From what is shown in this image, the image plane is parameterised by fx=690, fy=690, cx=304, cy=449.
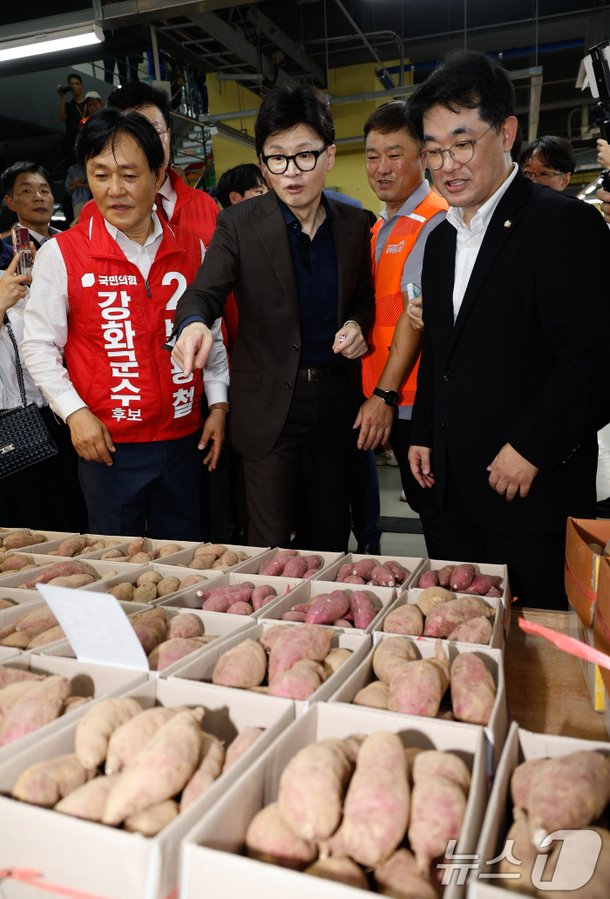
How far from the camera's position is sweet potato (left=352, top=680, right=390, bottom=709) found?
93 cm

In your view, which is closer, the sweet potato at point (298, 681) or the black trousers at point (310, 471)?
the sweet potato at point (298, 681)

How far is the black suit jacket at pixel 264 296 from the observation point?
2.04 metres

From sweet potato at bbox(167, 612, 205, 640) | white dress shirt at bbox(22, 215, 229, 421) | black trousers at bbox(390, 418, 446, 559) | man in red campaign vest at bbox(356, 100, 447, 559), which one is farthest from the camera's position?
black trousers at bbox(390, 418, 446, 559)

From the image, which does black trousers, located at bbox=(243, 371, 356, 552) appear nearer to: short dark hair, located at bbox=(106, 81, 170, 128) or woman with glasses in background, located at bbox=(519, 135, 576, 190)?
short dark hair, located at bbox=(106, 81, 170, 128)

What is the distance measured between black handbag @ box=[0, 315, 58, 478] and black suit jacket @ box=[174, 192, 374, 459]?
0.65m

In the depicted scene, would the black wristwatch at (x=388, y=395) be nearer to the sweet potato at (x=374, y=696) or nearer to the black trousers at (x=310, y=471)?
the black trousers at (x=310, y=471)

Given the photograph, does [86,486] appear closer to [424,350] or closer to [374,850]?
[424,350]

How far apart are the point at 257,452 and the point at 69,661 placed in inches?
46.6

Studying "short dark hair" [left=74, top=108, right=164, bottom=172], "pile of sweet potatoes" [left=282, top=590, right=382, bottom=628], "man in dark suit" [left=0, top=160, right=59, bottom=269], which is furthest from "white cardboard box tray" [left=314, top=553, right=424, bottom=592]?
"man in dark suit" [left=0, top=160, right=59, bottom=269]

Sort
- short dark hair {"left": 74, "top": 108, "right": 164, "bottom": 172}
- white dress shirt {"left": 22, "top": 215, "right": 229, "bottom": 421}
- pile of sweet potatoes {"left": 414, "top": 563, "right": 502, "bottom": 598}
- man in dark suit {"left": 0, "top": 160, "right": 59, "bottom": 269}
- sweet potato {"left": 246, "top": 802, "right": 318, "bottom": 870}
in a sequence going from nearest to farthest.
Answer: sweet potato {"left": 246, "top": 802, "right": 318, "bottom": 870}, pile of sweet potatoes {"left": 414, "top": 563, "right": 502, "bottom": 598}, short dark hair {"left": 74, "top": 108, "right": 164, "bottom": 172}, white dress shirt {"left": 22, "top": 215, "right": 229, "bottom": 421}, man in dark suit {"left": 0, "top": 160, "right": 59, "bottom": 269}

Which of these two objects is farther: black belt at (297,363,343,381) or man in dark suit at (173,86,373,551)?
black belt at (297,363,343,381)

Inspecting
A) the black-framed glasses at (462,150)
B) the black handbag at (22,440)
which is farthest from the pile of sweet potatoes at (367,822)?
the black handbag at (22,440)

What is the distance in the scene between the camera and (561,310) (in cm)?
148

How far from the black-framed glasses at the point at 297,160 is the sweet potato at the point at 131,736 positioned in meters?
1.57
